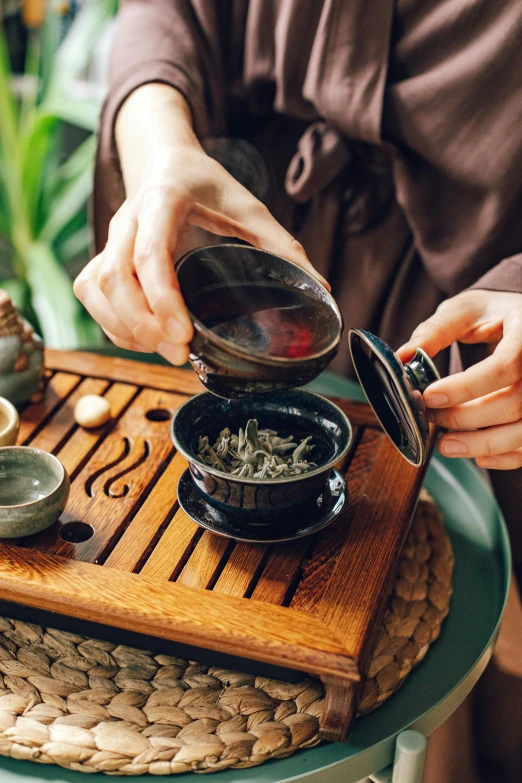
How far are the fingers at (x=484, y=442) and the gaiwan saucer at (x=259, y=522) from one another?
15 cm

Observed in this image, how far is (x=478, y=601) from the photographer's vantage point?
1.12m

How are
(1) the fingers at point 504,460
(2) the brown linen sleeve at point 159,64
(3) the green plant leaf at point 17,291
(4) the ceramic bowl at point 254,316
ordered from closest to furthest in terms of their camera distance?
(4) the ceramic bowl at point 254,316 < (1) the fingers at point 504,460 < (2) the brown linen sleeve at point 159,64 < (3) the green plant leaf at point 17,291

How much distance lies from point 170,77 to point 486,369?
738 mm

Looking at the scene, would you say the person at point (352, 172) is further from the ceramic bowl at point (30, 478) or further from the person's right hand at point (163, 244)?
the ceramic bowl at point (30, 478)

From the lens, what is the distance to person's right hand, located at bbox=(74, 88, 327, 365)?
0.88 meters

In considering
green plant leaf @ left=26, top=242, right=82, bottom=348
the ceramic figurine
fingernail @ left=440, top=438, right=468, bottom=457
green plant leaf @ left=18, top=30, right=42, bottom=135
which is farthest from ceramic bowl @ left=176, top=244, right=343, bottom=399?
green plant leaf @ left=18, top=30, right=42, bottom=135

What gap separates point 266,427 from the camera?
108cm

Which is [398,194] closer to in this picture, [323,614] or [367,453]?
[367,453]

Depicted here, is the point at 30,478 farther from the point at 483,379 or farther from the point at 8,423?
the point at 483,379

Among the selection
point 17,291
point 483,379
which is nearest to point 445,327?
point 483,379

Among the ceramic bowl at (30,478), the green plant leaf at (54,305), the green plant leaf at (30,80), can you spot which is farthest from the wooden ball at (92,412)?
the green plant leaf at (30,80)

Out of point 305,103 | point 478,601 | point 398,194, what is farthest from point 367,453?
point 305,103

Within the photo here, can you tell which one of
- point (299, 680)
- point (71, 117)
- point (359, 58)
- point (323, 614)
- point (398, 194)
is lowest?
point (71, 117)

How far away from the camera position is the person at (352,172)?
3.23 ft
